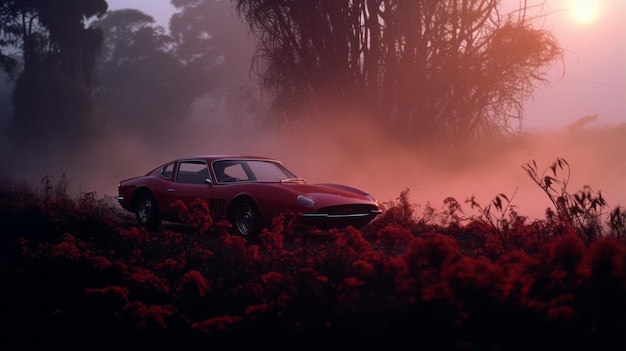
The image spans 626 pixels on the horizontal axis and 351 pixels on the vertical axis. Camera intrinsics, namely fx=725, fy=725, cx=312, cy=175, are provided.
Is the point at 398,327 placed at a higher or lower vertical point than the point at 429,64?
lower

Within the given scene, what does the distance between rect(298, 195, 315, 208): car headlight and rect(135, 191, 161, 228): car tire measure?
3.46 metres

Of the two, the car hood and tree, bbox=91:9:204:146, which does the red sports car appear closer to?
the car hood

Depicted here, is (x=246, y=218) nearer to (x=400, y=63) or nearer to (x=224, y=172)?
(x=224, y=172)

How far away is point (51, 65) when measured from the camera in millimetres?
39375

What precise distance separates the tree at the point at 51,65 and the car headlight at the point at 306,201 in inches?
1232

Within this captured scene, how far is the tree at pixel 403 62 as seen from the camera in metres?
15.4

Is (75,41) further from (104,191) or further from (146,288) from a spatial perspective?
(146,288)

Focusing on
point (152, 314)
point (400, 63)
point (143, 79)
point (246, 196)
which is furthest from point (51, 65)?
point (152, 314)

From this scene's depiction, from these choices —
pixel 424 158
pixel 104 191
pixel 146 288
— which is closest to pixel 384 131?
pixel 424 158

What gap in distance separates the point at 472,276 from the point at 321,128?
12168 mm

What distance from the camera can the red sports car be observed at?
10.2 m

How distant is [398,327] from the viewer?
500cm

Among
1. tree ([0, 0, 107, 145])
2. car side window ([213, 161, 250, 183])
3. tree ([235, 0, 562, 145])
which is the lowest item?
car side window ([213, 161, 250, 183])

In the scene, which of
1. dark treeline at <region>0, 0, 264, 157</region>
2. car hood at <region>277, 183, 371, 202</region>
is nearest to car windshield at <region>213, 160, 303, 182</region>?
car hood at <region>277, 183, 371, 202</region>
